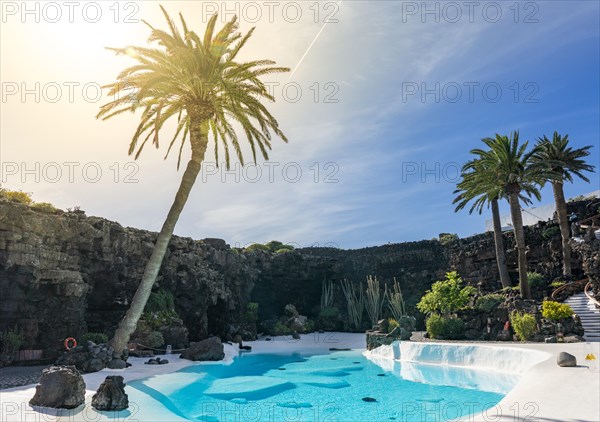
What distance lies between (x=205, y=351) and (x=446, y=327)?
38.9 feet

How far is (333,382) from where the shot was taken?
16062mm

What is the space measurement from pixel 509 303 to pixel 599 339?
3.83 meters

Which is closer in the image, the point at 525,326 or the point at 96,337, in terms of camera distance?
the point at 525,326

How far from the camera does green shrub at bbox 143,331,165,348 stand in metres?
21.2

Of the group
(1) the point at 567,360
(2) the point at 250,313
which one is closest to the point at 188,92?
(1) the point at 567,360

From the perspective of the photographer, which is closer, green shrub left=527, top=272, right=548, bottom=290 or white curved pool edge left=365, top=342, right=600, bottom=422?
white curved pool edge left=365, top=342, right=600, bottom=422

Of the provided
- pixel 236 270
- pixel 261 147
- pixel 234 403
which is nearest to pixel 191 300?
pixel 236 270

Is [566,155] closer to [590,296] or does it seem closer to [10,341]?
[590,296]

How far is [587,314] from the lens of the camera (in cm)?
1972

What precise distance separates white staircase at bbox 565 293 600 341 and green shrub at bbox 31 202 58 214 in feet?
75.7

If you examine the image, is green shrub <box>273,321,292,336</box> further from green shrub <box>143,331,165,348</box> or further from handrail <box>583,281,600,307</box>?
handrail <box>583,281,600,307</box>

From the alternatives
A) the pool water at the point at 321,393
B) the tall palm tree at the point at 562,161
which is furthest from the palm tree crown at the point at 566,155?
the pool water at the point at 321,393

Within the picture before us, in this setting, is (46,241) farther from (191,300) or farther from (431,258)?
(431,258)

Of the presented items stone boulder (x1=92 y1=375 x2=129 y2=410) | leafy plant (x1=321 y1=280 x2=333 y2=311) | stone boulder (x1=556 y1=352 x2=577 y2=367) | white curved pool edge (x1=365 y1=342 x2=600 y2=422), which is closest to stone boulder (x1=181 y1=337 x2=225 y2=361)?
stone boulder (x1=92 y1=375 x2=129 y2=410)
